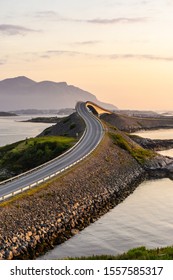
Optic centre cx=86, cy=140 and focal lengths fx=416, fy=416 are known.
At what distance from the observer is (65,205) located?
52875 millimetres

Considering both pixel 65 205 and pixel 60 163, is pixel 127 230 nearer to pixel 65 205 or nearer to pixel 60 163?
pixel 65 205

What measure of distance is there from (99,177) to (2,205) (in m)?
29.4

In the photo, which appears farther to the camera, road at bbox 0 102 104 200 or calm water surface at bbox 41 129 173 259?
road at bbox 0 102 104 200

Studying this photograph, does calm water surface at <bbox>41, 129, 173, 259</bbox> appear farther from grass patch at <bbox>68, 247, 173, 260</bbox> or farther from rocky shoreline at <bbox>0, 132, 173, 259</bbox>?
grass patch at <bbox>68, 247, 173, 260</bbox>

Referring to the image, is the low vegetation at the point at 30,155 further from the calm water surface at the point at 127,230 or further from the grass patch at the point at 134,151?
the calm water surface at the point at 127,230

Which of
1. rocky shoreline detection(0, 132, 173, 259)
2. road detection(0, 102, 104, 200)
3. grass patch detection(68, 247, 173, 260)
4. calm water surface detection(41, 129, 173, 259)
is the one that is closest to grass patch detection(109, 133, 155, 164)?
road detection(0, 102, 104, 200)

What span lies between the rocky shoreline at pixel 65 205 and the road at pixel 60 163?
96.7 inches

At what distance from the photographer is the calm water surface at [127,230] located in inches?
1667

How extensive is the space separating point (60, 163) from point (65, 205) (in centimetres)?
2143

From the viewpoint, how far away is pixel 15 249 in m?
38.1

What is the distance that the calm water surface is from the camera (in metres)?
42.3

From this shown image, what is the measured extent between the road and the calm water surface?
33.8 feet

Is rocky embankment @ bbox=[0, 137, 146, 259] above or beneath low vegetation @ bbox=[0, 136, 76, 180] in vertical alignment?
beneath

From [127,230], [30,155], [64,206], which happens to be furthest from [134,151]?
[127,230]
